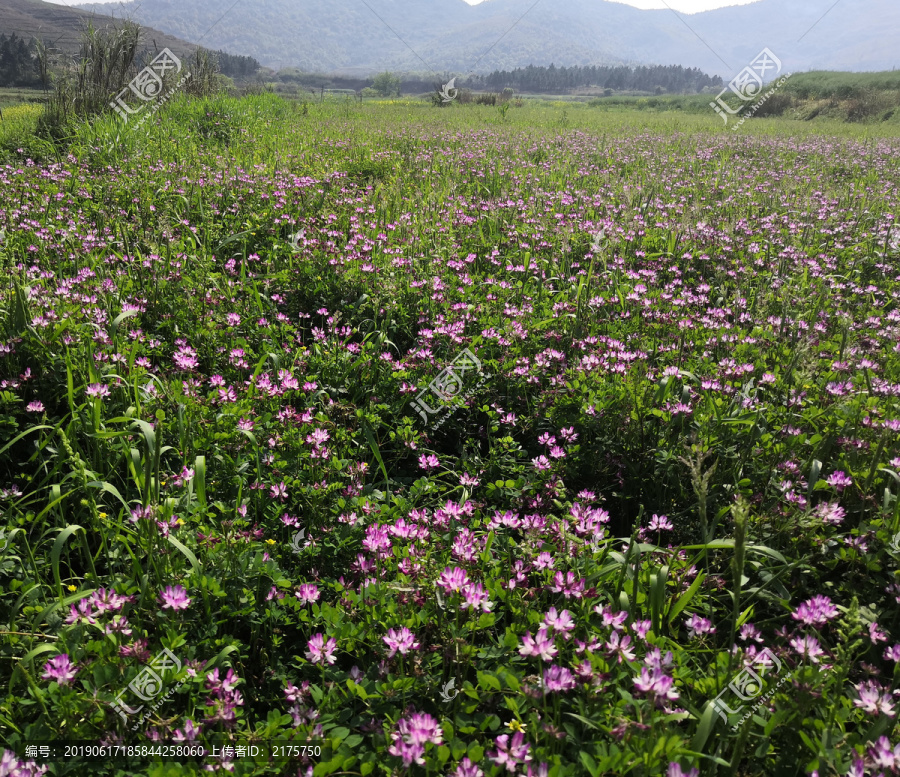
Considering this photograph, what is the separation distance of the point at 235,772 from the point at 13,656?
1008 mm

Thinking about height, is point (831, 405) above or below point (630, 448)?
above

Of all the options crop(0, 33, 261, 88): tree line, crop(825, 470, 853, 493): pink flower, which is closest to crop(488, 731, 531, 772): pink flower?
crop(825, 470, 853, 493): pink flower

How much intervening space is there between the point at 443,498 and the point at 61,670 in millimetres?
1830

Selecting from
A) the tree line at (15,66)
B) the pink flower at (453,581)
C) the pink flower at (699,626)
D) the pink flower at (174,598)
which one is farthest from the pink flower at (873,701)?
the tree line at (15,66)

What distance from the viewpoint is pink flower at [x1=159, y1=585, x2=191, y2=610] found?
6.50 feet

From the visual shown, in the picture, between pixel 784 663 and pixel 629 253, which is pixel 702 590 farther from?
pixel 629 253

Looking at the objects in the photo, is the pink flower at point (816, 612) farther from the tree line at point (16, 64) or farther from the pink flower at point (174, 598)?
the tree line at point (16, 64)

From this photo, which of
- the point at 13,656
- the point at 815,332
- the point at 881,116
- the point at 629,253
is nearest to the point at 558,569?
the point at 13,656

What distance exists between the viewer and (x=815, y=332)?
3904mm

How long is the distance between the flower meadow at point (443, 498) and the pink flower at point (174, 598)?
10 mm

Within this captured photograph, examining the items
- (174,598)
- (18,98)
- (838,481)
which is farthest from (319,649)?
(18,98)

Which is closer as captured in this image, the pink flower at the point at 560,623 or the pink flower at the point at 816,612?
the pink flower at the point at 560,623

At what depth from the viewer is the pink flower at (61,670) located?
5.61 feet

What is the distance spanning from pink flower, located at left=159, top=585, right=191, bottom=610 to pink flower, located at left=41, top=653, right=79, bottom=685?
309 mm
